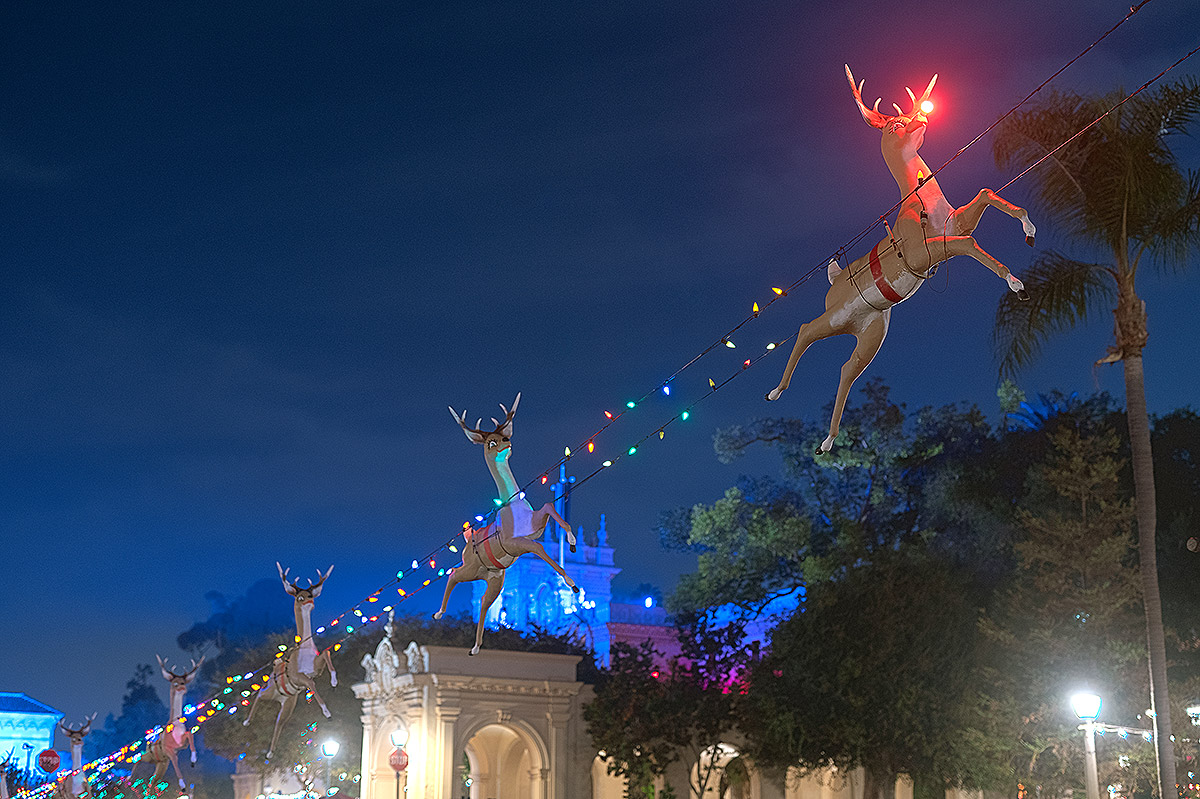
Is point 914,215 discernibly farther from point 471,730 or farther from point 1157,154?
point 471,730

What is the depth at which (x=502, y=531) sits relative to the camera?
1550cm

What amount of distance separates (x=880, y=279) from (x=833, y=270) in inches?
26.5

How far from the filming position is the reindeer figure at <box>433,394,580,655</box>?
1536cm

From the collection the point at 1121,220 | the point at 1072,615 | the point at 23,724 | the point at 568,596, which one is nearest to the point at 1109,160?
the point at 1121,220

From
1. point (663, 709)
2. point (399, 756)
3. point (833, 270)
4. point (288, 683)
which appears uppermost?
point (833, 270)

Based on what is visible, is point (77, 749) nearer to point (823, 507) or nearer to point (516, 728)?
point (516, 728)

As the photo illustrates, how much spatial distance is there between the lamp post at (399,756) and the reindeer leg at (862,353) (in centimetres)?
1918

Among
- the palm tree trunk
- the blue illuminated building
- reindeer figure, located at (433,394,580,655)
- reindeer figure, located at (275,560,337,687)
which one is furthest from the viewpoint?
the blue illuminated building

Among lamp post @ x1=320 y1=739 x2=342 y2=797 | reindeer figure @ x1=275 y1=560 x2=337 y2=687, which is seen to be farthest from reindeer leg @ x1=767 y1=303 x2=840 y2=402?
lamp post @ x1=320 y1=739 x2=342 y2=797

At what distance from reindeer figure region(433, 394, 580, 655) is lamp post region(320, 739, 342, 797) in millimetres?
16298

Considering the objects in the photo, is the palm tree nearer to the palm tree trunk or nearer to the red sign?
the palm tree trunk

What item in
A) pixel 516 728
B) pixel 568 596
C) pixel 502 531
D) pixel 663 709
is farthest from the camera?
pixel 568 596

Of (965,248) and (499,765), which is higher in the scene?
(965,248)

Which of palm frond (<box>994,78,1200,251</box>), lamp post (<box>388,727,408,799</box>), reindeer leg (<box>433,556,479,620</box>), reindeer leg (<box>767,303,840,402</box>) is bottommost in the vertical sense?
lamp post (<box>388,727,408,799</box>)
